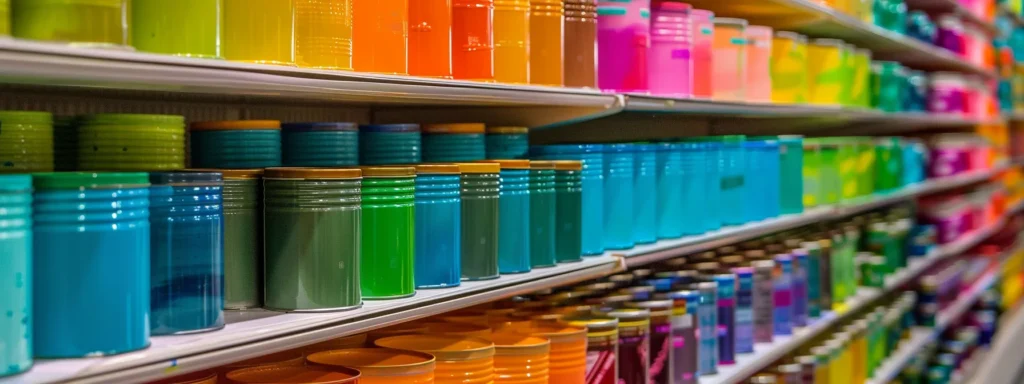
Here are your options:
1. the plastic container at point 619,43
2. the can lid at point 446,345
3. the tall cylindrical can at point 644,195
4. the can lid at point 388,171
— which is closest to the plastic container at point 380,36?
the can lid at point 388,171

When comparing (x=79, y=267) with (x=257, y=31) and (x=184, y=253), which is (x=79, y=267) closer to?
(x=184, y=253)

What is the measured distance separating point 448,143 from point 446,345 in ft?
1.44

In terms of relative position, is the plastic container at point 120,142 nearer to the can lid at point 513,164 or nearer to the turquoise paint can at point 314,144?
the turquoise paint can at point 314,144

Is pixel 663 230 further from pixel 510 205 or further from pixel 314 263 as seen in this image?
pixel 314 263

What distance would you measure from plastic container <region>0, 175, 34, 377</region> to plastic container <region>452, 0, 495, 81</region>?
0.90 metres

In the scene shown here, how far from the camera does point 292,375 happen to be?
1565 millimetres

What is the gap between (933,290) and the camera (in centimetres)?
538

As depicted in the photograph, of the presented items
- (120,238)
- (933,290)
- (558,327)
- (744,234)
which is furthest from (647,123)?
(933,290)

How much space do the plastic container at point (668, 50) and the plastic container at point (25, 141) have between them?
1551 millimetres

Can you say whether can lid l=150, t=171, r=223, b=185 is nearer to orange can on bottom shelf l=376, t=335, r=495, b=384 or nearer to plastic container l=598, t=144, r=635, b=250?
orange can on bottom shelf l=376, t=335, r=495, b=384

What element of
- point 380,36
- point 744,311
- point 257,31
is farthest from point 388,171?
point 744,311

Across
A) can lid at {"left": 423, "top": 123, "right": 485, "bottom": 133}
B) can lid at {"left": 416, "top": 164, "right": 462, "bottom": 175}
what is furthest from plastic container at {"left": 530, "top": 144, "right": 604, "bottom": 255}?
can lid at {"left": 416, "top": 164, "right": 462, "bottom": 175}

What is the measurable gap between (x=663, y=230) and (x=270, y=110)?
1.08 metres

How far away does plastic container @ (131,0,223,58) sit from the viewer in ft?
4.11
